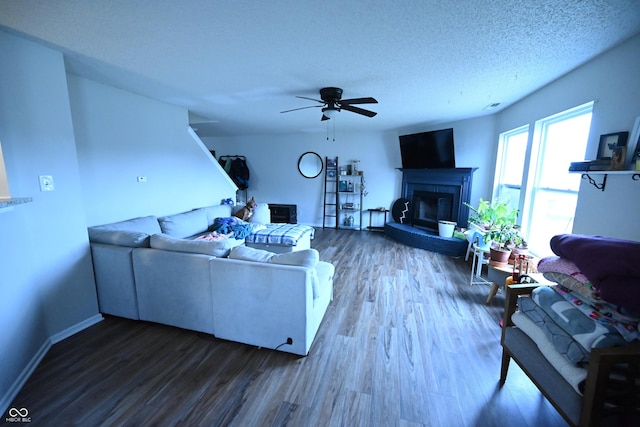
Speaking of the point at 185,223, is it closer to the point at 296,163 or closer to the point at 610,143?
the point at 296,163

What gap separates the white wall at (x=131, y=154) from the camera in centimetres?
267

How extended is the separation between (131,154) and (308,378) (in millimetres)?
3368

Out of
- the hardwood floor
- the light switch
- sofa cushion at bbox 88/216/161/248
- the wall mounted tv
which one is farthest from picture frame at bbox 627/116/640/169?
the light switch

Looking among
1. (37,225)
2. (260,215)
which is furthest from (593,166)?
(37,225)

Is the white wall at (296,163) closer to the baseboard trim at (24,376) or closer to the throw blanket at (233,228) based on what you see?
the throw blanket at (233,228)

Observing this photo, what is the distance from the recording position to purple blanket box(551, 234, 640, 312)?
1048 millimetres

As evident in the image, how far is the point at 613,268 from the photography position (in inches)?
43.1

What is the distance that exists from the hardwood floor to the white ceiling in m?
2.39

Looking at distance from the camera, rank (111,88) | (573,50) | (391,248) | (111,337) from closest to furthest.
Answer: (573,50), (111,337), (111,88), (391,248)

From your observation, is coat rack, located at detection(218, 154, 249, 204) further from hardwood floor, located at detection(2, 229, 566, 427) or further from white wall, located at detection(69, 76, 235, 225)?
hardwood floor, located at detection(2, 229, 566, 427)

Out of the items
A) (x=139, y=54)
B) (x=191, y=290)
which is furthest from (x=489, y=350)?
(x=139, y=54)

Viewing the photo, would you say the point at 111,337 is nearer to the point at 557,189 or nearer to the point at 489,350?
the point at 489,350

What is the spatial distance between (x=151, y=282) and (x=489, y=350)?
291 centimetres

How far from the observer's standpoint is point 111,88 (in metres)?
2.85
